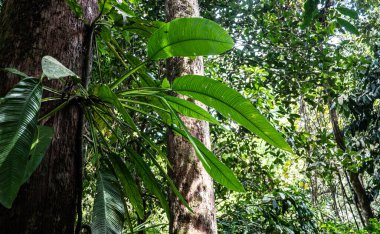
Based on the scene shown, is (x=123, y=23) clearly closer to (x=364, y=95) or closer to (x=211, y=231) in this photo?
(x=211, y=231)

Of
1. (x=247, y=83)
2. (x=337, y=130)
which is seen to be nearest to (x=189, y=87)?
(x=247, y=83)

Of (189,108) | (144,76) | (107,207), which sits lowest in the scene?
(107,207)

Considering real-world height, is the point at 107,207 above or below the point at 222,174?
below

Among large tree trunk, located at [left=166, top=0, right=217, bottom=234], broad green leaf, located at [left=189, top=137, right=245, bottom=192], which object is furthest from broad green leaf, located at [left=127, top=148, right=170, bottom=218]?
large tree trunk, located at [left=166, top=0, right=217, bottom=234]

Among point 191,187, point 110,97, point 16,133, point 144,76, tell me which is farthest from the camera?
point 191,187

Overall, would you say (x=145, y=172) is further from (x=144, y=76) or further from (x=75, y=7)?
(x=75, y=7)

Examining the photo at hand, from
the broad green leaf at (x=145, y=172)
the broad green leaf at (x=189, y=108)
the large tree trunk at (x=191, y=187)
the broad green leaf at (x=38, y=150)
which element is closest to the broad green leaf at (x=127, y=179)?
the broad green leaf at (x=145, y=172)

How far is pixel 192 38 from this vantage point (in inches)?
25.5

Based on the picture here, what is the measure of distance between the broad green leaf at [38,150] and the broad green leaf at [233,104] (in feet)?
1.07

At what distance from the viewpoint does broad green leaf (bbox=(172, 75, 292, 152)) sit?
670 millimetres

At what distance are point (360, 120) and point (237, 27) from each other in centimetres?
157

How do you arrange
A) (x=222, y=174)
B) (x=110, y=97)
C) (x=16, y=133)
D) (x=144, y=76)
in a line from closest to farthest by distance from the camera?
(x=16, y=133)
(x=110, y=97)
(x=222, y=174)
(x=144, y=76)

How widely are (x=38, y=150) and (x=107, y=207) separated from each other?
190 mm

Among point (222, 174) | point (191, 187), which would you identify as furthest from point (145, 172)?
point (191, 187)
